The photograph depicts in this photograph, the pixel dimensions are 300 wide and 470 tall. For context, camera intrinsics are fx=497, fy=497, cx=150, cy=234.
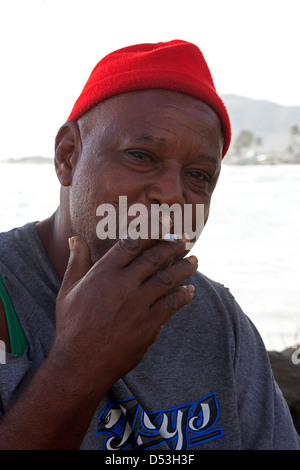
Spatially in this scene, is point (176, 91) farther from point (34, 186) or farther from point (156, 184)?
point (34, 186)

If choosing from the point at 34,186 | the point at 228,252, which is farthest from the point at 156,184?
the point at 34,186

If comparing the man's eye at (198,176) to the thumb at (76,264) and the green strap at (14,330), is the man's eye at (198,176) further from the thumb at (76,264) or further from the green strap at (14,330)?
the green strap at (14,330)

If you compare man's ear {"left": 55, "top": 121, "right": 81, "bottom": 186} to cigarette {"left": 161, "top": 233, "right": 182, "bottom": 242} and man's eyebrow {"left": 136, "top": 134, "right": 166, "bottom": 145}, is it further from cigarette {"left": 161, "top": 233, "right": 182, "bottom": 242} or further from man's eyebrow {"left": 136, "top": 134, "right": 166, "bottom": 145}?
cigarette {"left": 161, "top": 233, "right": 182, "bottom": 242}

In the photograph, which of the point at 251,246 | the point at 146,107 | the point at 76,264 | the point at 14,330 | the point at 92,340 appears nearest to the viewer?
the point at 92,340

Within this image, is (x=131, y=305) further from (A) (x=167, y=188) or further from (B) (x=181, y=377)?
(B) (x=181, y=377)

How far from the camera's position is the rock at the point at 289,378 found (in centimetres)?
302

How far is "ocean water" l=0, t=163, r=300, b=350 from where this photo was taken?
797cm

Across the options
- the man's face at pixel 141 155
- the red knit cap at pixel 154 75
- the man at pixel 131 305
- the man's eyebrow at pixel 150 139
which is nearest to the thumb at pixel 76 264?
the man at pixel 131 305

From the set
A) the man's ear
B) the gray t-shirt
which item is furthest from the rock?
the man's ear

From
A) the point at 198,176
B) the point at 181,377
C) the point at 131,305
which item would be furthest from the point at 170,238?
the point at 181,377

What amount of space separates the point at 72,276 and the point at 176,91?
29.8 inches

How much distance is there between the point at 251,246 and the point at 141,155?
12.4 metres

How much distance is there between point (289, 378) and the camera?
3363 mm
